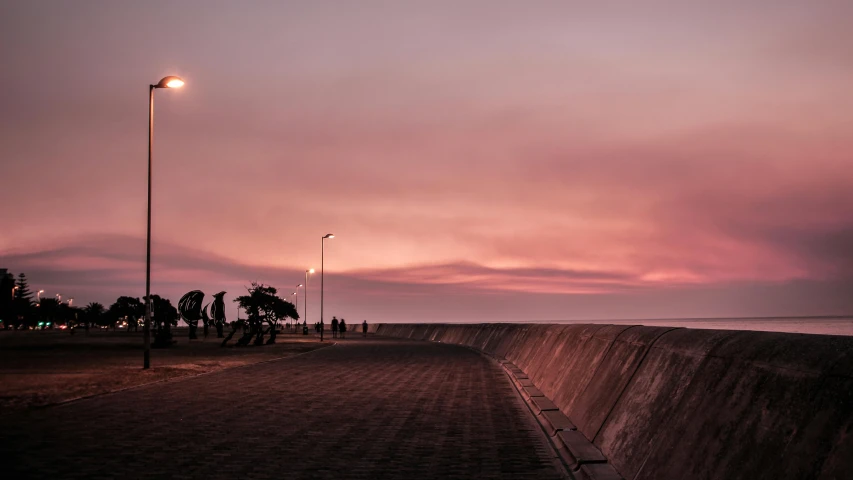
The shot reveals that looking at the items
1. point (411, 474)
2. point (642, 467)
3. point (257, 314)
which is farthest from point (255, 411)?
point (257, 314)

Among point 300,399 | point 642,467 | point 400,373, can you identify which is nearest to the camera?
point 642,467

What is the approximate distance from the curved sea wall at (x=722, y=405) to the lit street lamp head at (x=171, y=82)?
16.4m

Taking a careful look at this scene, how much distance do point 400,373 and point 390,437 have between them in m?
13.4

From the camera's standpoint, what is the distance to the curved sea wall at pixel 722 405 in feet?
16.2

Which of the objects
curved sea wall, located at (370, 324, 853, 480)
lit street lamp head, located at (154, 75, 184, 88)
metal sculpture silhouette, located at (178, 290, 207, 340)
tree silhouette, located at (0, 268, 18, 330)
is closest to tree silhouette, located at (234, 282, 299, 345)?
metal sculpture silhouette, located at (178, 290, 207, 340)

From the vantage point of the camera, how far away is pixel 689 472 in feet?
20.2

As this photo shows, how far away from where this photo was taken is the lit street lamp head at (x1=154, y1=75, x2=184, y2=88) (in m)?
22.9

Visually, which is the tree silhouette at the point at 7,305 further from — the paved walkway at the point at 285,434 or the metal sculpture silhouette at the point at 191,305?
the paved walkway at the point at 285,434

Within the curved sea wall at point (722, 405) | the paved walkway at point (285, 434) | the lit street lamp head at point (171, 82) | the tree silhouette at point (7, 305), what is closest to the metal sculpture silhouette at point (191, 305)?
the lit street lamp head at point (171, 82)

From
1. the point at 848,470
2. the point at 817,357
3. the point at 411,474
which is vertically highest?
the point at 817,357

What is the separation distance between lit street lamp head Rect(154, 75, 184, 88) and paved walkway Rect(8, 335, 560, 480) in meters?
9.06

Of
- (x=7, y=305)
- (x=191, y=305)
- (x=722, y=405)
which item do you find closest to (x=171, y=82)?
(x=722, y=405)

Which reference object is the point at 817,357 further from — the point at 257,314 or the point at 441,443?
the point at 257,314

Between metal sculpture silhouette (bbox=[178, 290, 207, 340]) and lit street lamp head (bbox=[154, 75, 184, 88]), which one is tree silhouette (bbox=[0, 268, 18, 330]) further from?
lit street lamp head (bbox=[154, 75, 184, 88])
